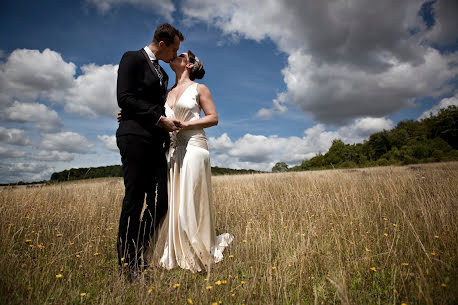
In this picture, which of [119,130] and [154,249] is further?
[154,249]

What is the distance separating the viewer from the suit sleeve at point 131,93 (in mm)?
2826

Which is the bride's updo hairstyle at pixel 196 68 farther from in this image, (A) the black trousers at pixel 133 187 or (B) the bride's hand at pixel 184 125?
(A) the black trousers at pixel 133 187

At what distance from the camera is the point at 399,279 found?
2.42 meters

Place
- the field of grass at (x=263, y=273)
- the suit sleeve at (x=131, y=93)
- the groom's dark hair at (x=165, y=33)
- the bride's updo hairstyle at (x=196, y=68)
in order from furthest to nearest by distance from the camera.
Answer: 1. the bride's updo hairstyle at (x=196, y=68)
2. the groom's dark hair at (x=165, y=33)
3. the suit sleeve at (x=131, y=93)
4. the field of grass at (x=263, y=273)

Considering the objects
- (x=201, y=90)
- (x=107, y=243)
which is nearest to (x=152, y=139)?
(x=201, y=90)

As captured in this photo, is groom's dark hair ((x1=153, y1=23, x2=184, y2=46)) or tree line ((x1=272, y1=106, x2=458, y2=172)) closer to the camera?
groom's dark hair ((x1=153, y1=23, x2=184, y2=46))

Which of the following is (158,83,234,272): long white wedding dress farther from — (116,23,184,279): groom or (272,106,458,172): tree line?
(272,106,458,172): tree line

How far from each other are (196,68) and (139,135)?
5.16ft

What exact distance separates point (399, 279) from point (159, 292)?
8.40ft

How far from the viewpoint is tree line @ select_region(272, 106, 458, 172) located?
40844 mm

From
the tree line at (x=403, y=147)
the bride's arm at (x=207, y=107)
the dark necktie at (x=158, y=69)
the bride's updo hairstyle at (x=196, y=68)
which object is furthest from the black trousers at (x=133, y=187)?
the tree line at (x=403, y=147)

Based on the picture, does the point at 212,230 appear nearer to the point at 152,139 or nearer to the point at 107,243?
the point at 152,139

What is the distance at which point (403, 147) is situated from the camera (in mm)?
48625

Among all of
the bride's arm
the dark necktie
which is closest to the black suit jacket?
the dark necktie
